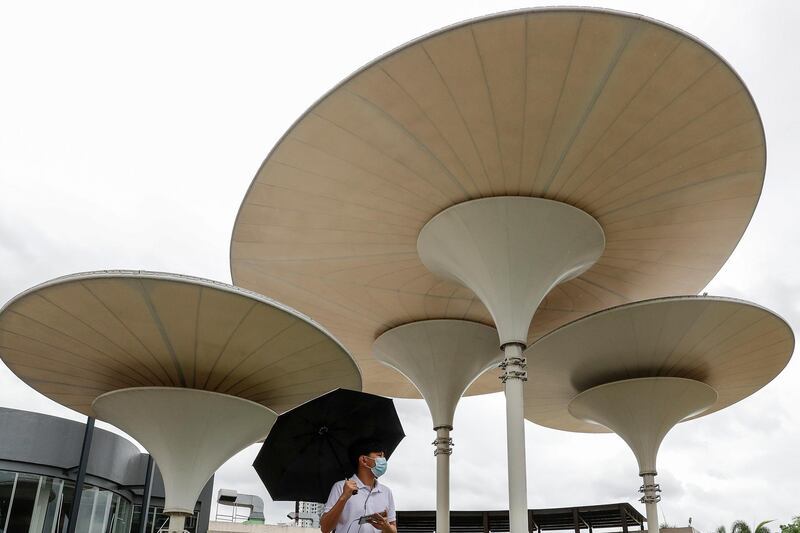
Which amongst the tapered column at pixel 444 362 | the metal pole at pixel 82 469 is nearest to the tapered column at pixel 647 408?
the tapered column at pixel 444 362

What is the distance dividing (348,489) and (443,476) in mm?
19066

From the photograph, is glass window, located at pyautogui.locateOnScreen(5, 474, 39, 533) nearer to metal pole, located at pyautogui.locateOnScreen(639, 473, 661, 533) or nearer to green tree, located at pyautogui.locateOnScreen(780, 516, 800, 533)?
metal pole, located at pyautogui.locateOnScreen(639, 473, 661, 533)

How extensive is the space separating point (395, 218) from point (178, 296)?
675 centimetres

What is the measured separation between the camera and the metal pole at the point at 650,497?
2233cm

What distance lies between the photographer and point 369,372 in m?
30.5

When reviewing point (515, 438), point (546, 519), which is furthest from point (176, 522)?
point (546, 519)

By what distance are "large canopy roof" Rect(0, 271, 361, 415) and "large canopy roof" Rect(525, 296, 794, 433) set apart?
7921mm

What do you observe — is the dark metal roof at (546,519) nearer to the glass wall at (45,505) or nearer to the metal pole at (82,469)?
the glass wall at (45,505)

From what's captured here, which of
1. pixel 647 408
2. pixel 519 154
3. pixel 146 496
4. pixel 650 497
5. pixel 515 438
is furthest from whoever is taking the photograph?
pixel 146 496

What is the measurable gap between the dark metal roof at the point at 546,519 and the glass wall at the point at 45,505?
50.7 feet

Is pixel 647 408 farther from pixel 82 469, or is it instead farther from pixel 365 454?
pixel 82 469

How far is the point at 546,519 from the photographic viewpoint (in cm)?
3650

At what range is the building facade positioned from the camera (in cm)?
2269

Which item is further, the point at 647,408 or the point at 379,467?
the point at 647,408
